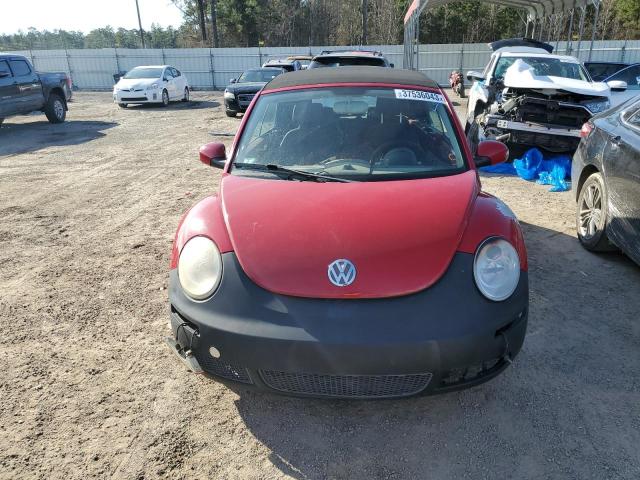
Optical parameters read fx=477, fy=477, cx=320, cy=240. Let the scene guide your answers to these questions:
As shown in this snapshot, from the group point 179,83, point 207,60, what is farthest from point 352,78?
point 207,60

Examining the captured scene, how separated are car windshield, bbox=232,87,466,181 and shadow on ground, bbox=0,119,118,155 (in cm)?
889

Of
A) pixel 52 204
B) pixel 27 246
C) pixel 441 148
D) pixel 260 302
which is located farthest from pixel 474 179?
pixel 52 204

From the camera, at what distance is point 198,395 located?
267cm

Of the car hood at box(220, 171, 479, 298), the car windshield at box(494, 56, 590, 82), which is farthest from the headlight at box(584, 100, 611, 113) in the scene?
the car hood at box(220, 171, 479, 298)

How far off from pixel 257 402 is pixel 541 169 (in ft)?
20.7

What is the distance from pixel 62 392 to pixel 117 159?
7.23 m

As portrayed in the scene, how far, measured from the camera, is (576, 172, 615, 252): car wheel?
4.32m

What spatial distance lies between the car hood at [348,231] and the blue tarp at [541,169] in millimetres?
4625

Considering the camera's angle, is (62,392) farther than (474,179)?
No

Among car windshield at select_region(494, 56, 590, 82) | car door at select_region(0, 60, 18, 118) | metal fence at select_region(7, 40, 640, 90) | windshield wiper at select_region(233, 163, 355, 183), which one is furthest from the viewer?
metal fence at select_region(7, 40, 640, 90)

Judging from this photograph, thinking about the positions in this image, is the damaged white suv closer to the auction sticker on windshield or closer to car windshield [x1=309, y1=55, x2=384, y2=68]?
car windshield [x1=309, y1=55, x2=384, y2=68]

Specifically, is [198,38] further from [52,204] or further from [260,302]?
[260,302]

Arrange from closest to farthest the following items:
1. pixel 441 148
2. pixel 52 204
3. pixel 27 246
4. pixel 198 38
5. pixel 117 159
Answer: pixel 441 148 → pixel 27 246 → pixel 52 204 → pixel 117 159 → pixel 198 38

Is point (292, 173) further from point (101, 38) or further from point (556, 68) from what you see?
point (101, 38)
